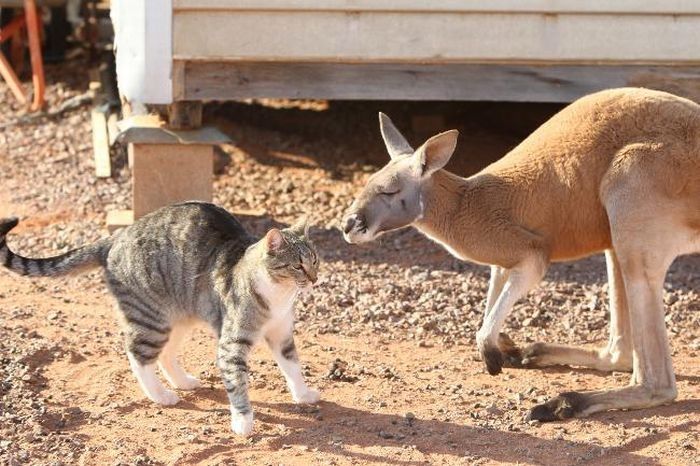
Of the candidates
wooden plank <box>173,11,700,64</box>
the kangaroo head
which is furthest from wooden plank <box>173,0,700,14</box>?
the kangaroo head

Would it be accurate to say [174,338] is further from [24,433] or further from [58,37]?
[58,37]

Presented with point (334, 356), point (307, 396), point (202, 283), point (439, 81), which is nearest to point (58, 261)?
point (202, 283)

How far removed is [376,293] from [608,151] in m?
2.26

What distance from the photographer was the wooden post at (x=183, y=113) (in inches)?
367

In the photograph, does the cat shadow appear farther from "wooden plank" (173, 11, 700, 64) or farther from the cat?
"wooden plank" (173, 11, 700, 64)

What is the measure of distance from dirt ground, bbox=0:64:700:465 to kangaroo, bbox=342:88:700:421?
1.12ft

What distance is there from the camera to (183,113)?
9.34m

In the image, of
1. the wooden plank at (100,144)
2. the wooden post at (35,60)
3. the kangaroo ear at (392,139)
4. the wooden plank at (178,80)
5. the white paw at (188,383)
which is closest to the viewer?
the white paw at (188,383)

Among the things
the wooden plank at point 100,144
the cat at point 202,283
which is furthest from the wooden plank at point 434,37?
the cat at point 202,283

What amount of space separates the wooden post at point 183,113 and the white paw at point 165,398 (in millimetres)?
3232

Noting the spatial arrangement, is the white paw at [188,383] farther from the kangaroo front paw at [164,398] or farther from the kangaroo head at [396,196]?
the kangaroo head at [396,196]

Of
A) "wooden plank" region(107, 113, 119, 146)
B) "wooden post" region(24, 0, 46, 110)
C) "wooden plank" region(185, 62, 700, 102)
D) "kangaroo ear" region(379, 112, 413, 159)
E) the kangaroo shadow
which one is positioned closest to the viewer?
the kangaroo shadow

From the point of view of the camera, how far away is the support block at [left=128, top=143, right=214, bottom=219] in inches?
367

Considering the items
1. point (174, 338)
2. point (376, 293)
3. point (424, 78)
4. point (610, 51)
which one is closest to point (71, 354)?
point (174, 338)
